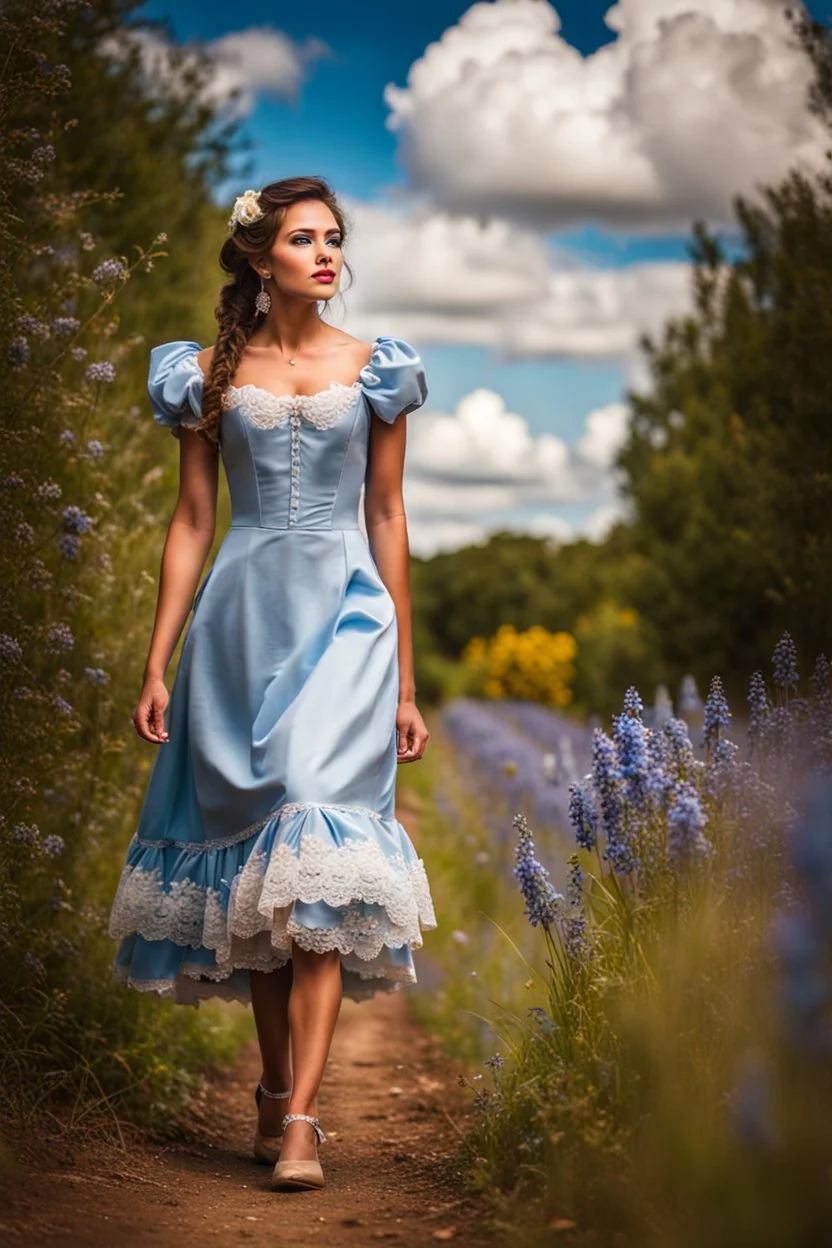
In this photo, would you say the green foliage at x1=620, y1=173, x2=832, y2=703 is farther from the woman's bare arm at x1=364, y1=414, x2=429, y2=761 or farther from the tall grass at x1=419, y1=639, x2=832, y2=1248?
the tall grass at x1=419, y1=639, x2=832, y2=1248

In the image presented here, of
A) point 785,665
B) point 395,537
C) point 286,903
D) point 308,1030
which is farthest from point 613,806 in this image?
point 395,537

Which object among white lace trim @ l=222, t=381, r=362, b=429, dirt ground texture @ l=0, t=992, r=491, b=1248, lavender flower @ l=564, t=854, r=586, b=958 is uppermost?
white lace trim @ l=222, t=381, r=362, b=429

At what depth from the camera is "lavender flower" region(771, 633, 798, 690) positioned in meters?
3.43

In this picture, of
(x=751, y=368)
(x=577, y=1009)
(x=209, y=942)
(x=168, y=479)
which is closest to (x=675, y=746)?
(x=577, y=1009)

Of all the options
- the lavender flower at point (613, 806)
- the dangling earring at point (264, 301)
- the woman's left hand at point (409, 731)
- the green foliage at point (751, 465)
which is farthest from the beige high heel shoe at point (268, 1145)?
the green foliage at point (751, 465)

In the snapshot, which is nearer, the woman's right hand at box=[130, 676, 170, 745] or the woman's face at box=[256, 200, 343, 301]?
the woman's right hand at box=[130, 676, 170, 745]

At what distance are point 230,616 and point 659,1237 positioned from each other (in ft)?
6.64

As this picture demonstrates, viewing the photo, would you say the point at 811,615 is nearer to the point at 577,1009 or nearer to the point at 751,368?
the point at 751,368

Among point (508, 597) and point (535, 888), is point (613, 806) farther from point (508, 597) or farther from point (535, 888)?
point (508, 597)

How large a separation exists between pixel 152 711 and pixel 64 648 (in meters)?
0.53

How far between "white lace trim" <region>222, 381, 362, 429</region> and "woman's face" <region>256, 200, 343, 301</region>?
0.29m

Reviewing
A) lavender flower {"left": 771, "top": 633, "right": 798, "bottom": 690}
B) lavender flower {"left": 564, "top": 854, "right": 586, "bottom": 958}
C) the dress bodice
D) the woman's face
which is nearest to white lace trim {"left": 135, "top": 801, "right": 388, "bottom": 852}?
lavender flower {"left": 564, "top": 854, "right": 586, "bottom": 958}

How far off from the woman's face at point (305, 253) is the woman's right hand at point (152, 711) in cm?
114

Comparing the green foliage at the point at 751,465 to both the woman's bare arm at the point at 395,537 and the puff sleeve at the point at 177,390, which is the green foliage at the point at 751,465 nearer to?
the woman's bare arm at the point at 395,537
